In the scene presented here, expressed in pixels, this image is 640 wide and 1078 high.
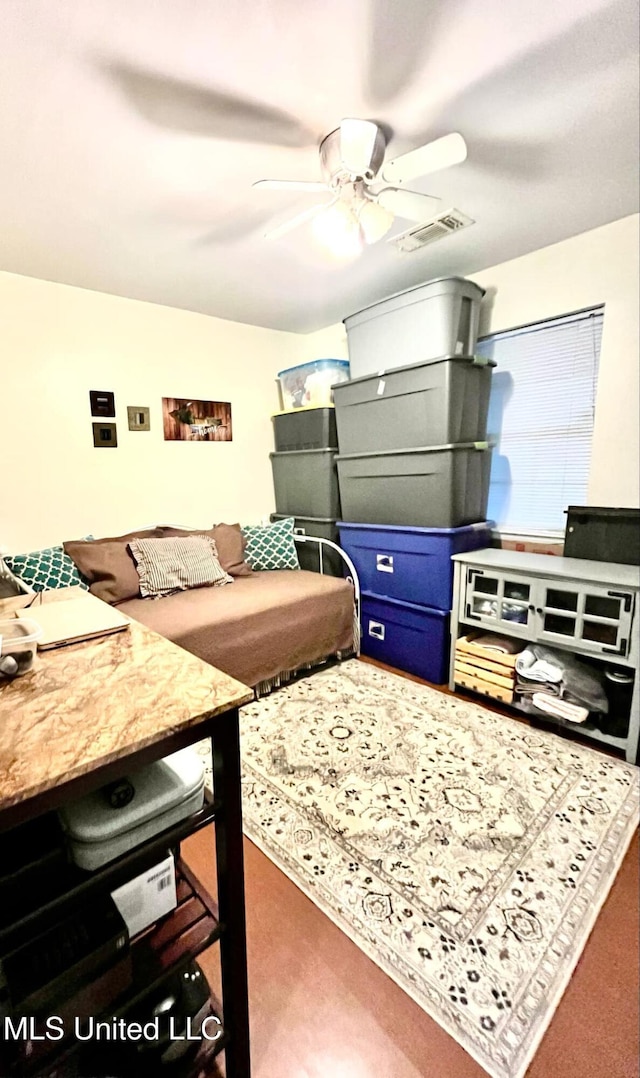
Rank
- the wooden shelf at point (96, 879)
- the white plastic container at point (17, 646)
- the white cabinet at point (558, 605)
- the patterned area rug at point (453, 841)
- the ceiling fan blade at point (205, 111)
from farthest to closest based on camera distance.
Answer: the white cabinet at point (558, 605), the ceiling fan blade at point (205, 111), the patterned area rug at point (453, 841), the white plastic container at point (17, 646), the wooden shelf at point (96, 879)

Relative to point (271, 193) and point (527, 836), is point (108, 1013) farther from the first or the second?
point (271, 193)

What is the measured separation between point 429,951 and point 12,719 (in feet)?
3.73

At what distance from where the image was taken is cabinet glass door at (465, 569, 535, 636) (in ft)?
6.80

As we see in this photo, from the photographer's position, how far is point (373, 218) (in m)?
1.50

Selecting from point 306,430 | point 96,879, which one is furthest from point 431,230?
point 96,879

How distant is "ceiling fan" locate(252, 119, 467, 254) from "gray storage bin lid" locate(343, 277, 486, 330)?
57 cm

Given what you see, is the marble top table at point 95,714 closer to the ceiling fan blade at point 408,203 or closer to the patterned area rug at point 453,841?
the patterned area rug at point 453,841

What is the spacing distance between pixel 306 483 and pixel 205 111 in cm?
208

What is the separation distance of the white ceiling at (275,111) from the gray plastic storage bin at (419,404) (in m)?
0.60

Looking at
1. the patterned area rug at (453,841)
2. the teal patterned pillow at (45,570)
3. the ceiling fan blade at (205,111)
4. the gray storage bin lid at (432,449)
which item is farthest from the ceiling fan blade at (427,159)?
the teal patterned pillow at (45,570)

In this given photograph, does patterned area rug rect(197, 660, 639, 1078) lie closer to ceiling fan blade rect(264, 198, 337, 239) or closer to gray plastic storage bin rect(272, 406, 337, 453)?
gray plastic storage bin rect(272, 406, 337, 453)

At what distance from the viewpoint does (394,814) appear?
4.91 ft

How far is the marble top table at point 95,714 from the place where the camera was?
57 centimetres

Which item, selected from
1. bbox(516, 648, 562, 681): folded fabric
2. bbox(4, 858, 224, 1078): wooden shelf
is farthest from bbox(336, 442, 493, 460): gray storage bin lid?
bbox(4, 858, 224, 1078): wooden shelf
